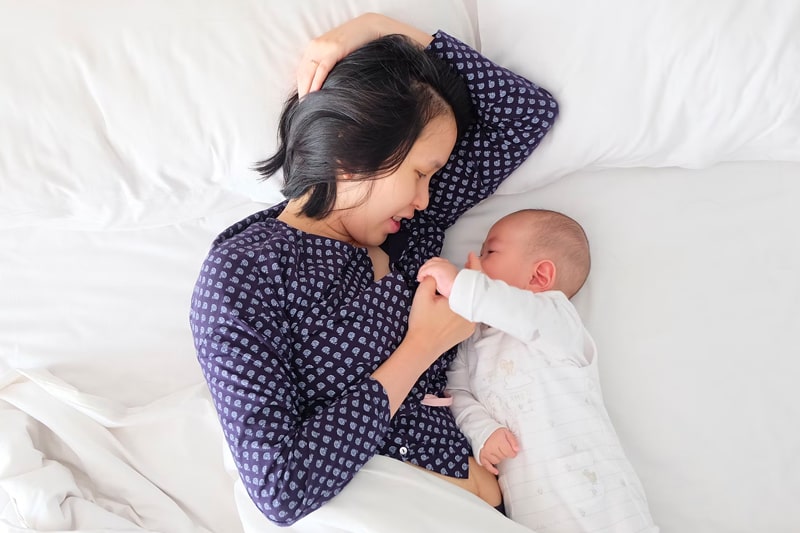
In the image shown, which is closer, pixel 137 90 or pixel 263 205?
pixel 137 90

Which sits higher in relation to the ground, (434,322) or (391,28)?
(391,28)

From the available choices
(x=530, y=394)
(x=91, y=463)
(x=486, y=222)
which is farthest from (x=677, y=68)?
(x=91, y=463)

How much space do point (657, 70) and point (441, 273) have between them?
0.62m

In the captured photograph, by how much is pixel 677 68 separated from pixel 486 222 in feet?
1.66

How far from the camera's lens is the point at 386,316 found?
1.33m

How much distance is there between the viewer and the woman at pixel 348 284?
1157 millimetres

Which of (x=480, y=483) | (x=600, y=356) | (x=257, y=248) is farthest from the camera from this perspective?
(x=600, y=356)

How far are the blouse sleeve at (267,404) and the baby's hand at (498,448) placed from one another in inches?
8.8

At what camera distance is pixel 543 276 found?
143cm

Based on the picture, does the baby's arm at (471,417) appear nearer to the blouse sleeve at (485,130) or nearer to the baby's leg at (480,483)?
the baby's leg at (480,483)

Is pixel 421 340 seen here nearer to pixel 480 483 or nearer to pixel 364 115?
pixel 480 483

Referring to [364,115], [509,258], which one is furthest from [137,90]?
[509,258]

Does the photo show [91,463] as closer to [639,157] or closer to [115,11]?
[115,11]

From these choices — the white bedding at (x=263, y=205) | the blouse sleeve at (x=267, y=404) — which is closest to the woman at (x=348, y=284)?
the blouse sleeve at (x=267, y=404)
